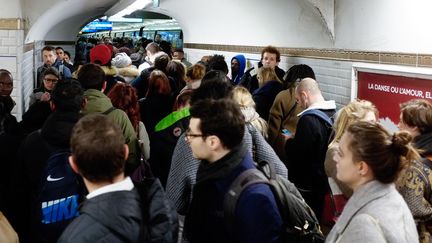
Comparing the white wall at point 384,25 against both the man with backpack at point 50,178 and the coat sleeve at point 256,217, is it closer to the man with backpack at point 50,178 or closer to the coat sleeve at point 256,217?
the coat sleeve at point 256,217

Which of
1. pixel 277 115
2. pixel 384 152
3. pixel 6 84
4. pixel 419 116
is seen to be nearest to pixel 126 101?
pixel 6 84

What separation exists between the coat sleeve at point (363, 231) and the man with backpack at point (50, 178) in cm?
152

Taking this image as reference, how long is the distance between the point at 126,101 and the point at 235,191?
2.46 m

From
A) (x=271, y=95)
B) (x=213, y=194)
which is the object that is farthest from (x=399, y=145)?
(x=271, y=95)

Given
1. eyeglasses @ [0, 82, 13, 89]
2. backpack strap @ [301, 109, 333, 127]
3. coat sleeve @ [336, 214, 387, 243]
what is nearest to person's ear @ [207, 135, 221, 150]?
coat sleeve @ [336, 214, 387, 243]

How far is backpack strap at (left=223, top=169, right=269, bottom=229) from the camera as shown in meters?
2.25

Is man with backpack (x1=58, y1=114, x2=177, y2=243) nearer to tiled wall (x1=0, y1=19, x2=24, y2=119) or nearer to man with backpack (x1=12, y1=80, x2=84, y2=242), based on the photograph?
man with backpack (x1=12, y1=80, x2=84, y2=242)

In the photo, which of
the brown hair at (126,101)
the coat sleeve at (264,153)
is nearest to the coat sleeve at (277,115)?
the brown hair at (126,101)

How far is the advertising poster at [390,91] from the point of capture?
446cm

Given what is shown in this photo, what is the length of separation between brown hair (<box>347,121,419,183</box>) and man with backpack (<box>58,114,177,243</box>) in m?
0.84

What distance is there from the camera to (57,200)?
9.28 ft

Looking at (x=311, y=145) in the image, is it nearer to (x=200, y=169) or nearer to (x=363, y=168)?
(x=200, y=169)

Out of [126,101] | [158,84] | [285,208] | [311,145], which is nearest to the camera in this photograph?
[285,208]

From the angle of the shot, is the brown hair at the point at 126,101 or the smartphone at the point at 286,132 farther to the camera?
the smartphone at the point at 286,132
